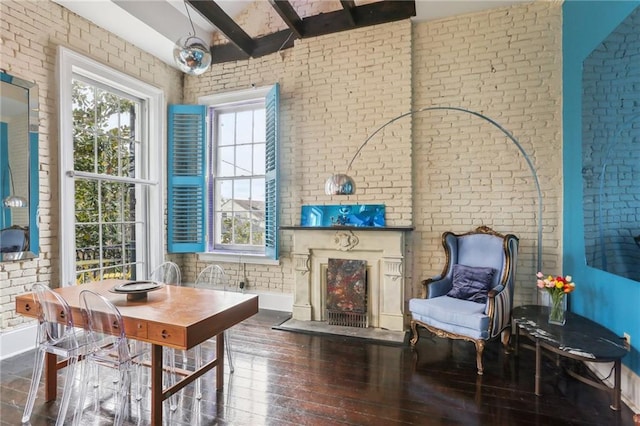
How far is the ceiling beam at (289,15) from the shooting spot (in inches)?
148

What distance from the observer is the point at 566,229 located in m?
3.46

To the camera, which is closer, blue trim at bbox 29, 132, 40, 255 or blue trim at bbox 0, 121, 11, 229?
blue trim at bbox 0, 121, 11, 229

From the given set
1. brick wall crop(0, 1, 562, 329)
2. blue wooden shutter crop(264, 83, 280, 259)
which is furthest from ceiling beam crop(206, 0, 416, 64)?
blue wooden shutter crop(264, 83, 280, 259)

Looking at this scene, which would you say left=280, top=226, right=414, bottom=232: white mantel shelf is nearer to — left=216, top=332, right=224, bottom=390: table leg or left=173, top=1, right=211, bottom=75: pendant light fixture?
left=216, top=332, right=224, bottom=390: table leg

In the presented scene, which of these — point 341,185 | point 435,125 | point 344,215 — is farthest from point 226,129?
point 435,125

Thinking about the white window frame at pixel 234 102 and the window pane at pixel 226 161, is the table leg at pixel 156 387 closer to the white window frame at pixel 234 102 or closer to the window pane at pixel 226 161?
the white window frame at pixel 234 102

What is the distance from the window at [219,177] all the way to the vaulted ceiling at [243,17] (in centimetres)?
79

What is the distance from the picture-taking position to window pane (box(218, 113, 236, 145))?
5.09 metres

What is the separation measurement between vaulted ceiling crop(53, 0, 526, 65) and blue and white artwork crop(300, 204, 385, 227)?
7.71ft

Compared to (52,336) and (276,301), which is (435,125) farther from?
(52,336)

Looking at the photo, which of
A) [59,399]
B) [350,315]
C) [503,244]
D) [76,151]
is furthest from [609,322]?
[76,151]

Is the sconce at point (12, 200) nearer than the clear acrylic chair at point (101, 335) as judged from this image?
No

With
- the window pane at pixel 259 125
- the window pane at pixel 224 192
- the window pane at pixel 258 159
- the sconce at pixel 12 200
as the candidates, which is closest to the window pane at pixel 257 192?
the window pane at pixel 258 159

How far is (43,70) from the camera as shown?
3.43 m
